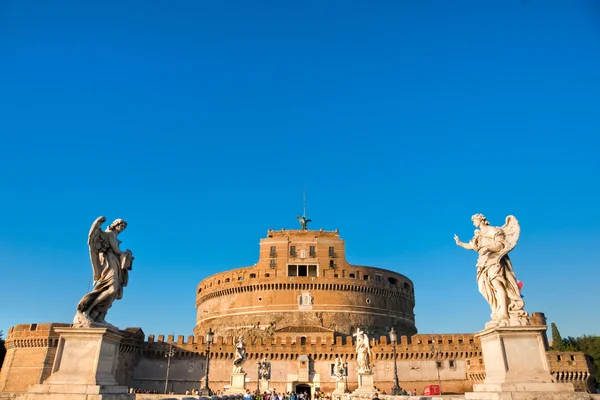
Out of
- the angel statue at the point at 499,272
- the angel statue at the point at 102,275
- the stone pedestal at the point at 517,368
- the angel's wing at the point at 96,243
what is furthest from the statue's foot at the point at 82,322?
the angel statue at the point at 499,272

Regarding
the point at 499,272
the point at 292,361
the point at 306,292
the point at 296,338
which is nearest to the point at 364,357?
the point at 499,272

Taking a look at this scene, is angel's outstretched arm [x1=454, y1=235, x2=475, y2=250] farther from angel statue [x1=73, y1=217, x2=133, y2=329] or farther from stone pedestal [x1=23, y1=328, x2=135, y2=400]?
stone pedestal [x1=23, y1=328, x2=135, y2=400]

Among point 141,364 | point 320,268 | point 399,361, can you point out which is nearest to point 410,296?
point 320,268

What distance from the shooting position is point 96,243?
25.5ft

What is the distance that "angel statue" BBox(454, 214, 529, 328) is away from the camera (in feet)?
25.8

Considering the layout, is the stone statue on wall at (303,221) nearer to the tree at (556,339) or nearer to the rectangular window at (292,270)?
the rectangular window at (292,270)

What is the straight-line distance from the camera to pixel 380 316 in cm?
6331

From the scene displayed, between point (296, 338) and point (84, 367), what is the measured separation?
50066mm

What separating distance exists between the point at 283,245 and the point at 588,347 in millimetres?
42654

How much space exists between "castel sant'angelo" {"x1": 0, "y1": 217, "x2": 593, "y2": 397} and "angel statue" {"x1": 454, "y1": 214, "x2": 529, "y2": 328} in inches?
1371

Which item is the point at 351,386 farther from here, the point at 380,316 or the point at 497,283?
the point at 497,283

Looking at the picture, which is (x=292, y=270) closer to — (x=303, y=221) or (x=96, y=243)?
(x=303, y=221)

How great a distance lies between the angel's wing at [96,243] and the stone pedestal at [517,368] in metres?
6.80

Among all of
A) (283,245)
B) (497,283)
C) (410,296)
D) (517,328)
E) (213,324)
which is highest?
(283,245)
